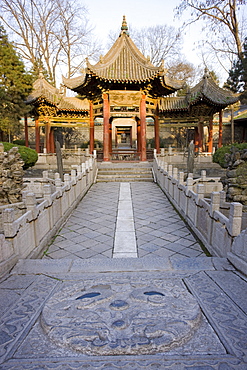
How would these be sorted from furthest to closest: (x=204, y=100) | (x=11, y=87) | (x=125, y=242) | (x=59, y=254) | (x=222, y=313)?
(x=204, y=100) < (x=11, y=87) < (x=125, y=242) < (x=59, y=254) < (x=222, y=313)

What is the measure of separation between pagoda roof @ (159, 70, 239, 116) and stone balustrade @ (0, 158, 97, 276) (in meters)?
11.1

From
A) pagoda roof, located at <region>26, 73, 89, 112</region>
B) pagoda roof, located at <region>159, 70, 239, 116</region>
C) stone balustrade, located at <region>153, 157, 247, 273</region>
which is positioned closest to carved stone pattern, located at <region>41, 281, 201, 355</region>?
stone balustrade, located at <region>153, 157, 247, 273</region>

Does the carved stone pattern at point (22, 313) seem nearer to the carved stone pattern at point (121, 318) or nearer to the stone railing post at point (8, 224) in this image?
the carved stone pattern at point (121, 318)

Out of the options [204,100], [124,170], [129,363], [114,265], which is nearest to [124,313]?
[129,363]

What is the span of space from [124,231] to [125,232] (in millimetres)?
59

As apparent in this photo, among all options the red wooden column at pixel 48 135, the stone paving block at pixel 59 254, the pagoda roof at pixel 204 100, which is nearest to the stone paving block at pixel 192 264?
the stone paving block at pixel 59 254

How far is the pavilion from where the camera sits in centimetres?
1269

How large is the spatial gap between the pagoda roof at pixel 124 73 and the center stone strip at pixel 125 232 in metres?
7.27

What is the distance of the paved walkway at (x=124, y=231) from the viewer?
4.15 m

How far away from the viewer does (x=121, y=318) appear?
79.8 inches

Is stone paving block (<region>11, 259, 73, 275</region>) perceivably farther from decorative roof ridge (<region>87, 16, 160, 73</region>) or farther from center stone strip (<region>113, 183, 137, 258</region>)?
decorative roof ridge (<region>87, 16, 160, 73</region>)

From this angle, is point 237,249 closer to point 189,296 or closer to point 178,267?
point 178,267

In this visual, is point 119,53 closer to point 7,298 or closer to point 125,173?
point 125,173

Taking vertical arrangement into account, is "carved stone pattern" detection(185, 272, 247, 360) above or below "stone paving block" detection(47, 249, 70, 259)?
above
